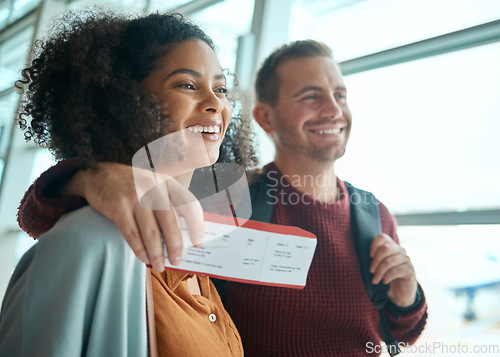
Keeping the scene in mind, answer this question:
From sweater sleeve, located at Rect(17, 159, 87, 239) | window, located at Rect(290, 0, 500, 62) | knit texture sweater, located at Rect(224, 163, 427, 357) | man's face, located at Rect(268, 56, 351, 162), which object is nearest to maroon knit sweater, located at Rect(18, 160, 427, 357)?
knit texture sweater, located at Rect(224, 163, 427, 357)

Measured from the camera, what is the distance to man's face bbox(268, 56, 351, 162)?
2.75 feet

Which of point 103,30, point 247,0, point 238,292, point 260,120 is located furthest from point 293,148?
point 247,0

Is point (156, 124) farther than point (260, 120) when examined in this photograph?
No

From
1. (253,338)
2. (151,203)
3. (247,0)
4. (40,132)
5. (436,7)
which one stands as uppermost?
A: (247,0)

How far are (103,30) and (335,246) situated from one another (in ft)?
1.85

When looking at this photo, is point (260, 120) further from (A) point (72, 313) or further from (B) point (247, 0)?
(B) point (247, 0)

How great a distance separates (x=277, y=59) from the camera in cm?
95

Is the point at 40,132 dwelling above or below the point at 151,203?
above

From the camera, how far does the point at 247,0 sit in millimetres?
1585

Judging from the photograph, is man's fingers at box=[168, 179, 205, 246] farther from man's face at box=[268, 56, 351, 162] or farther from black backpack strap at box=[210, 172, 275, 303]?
man's face at box=[268, 56, 351, 162]

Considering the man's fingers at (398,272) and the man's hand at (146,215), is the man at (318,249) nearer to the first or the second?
the man's fingers at (398,272)

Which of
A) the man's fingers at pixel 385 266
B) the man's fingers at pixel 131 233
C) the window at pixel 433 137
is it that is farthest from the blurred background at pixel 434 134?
the man's fingers at pixel 131 233

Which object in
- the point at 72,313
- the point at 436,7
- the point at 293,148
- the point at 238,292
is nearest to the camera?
the point at 72,313

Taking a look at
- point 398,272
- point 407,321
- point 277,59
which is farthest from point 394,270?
point 277,59
